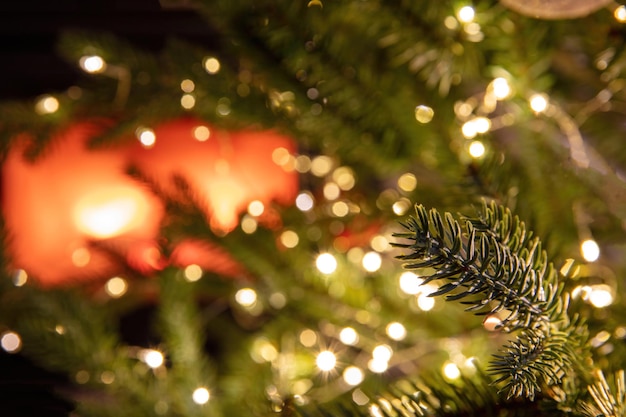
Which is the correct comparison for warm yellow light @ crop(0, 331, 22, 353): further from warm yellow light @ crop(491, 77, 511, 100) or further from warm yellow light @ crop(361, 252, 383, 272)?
warm yellow light @ crop(491, 77, 511, 100)

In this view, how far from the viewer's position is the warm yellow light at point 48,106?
0.58 meters

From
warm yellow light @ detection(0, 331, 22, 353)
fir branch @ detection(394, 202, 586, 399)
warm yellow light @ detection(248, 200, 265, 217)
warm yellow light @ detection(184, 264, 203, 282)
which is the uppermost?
warm yellow light @ detection(248, 200, 265, 217)

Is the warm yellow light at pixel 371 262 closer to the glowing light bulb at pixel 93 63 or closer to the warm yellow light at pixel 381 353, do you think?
the warm yellow light at pixel 381 353

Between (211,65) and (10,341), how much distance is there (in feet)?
1.01

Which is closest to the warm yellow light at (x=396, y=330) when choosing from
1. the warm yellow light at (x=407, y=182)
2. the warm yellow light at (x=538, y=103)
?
the warm yellow light at (x=407, y=182)

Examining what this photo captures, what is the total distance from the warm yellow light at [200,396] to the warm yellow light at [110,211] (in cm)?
76

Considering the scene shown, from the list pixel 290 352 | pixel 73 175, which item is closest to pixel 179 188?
pixel 290 352

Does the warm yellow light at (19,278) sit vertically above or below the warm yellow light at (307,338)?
below

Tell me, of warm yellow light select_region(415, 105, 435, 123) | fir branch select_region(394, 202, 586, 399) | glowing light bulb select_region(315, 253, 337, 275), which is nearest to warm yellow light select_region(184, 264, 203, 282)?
glowing light bulb select_region(315, 253, 337, 275)

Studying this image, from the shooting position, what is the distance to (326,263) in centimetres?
56

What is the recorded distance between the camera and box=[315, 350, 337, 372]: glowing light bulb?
531 mm

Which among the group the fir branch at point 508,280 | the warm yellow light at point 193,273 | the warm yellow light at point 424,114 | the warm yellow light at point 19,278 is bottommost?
the warm yellow light at point 19,278

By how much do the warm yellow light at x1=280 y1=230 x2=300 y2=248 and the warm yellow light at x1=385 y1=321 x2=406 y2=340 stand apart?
0.44 feet

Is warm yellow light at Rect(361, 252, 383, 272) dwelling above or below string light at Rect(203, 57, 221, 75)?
below
